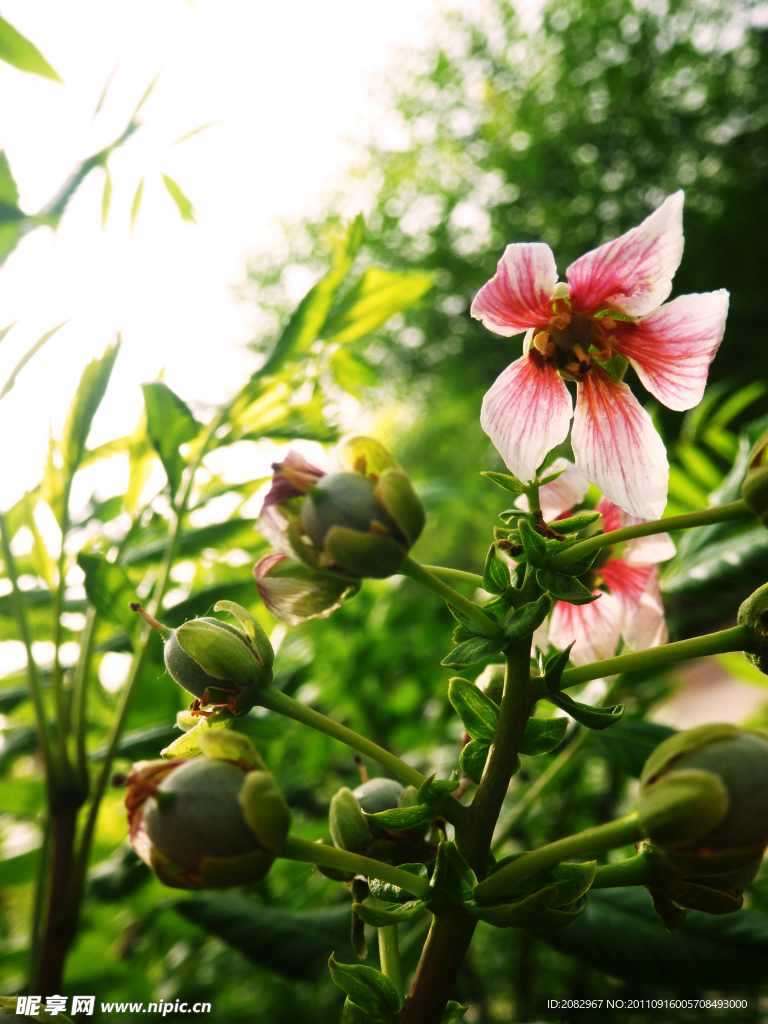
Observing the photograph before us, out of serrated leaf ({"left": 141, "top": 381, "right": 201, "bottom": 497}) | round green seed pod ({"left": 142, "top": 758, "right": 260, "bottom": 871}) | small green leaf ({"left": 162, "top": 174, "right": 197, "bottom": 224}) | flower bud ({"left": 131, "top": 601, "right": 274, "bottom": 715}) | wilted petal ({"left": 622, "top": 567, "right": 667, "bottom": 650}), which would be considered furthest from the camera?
small green leaf ({"left": 162, "top": 174, "right": 197, "bottom": 224})

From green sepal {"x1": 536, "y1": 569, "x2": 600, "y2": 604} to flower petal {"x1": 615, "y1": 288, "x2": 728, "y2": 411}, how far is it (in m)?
0.19

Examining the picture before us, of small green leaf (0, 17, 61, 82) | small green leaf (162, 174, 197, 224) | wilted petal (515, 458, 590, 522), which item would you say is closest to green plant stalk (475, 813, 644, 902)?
wilted petal (515, 458, 590, 522)

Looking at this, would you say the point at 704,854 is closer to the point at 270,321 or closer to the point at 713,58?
the point at 270,321

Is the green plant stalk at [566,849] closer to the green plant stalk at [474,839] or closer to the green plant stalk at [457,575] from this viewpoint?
the green plant stalk at [474,839]

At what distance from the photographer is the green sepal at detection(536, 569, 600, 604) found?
398 millimetres

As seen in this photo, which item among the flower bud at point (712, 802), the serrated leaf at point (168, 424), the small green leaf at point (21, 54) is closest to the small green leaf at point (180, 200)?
the small green leaf at point (21, 54)

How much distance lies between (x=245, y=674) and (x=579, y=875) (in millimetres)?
214

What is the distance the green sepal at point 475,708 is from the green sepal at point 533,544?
90 millimetres

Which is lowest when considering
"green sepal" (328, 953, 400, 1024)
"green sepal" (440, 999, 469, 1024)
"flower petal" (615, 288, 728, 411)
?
"green sepal" (440, 999, 469, 1024)

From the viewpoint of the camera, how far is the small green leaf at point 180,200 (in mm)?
1011

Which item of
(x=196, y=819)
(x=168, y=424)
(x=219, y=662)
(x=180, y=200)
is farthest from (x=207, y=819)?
(x=180, y=200)

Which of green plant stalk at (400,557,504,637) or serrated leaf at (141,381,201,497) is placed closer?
green plant stalk at (400,557,504,637)

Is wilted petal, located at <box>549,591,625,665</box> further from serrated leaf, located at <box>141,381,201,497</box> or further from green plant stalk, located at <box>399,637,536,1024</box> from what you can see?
serrated leaf, located at <box>141,381,201,497</box>

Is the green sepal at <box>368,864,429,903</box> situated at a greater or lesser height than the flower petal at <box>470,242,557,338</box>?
lesser
